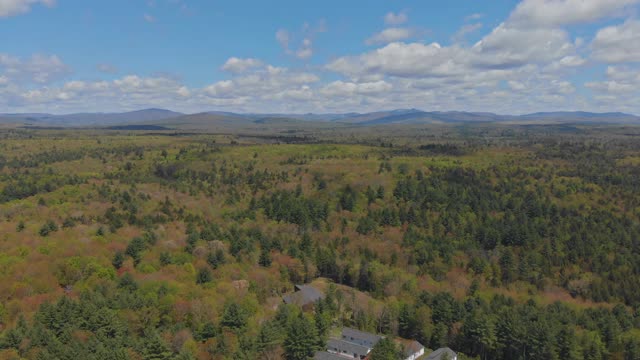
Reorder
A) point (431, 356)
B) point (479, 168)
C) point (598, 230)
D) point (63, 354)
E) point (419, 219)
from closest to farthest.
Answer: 1. point (63, 354)
2. point (431, 356)
3. point (598, 230)
4. point (419, 219)
5. point (479, 168)

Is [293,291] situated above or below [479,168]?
below

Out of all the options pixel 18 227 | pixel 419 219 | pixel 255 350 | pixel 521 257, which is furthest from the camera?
pixel 419 219

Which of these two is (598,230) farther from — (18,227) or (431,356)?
(18,227)

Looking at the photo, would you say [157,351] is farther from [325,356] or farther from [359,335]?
[359,335]

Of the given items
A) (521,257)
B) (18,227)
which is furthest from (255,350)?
(521,257)

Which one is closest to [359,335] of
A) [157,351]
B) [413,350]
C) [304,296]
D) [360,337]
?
[360,337]

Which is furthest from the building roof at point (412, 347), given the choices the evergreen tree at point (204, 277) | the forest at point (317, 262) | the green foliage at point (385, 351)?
the evergreen tree at point (204, 277)

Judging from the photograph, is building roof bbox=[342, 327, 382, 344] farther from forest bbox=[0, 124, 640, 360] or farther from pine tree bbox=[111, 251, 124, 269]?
pine tree bbox=[111, 251, 124, 269]

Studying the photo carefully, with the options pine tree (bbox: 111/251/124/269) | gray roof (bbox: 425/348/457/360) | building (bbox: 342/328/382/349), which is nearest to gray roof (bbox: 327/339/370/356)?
building (bbox: 342/328/382/349)
